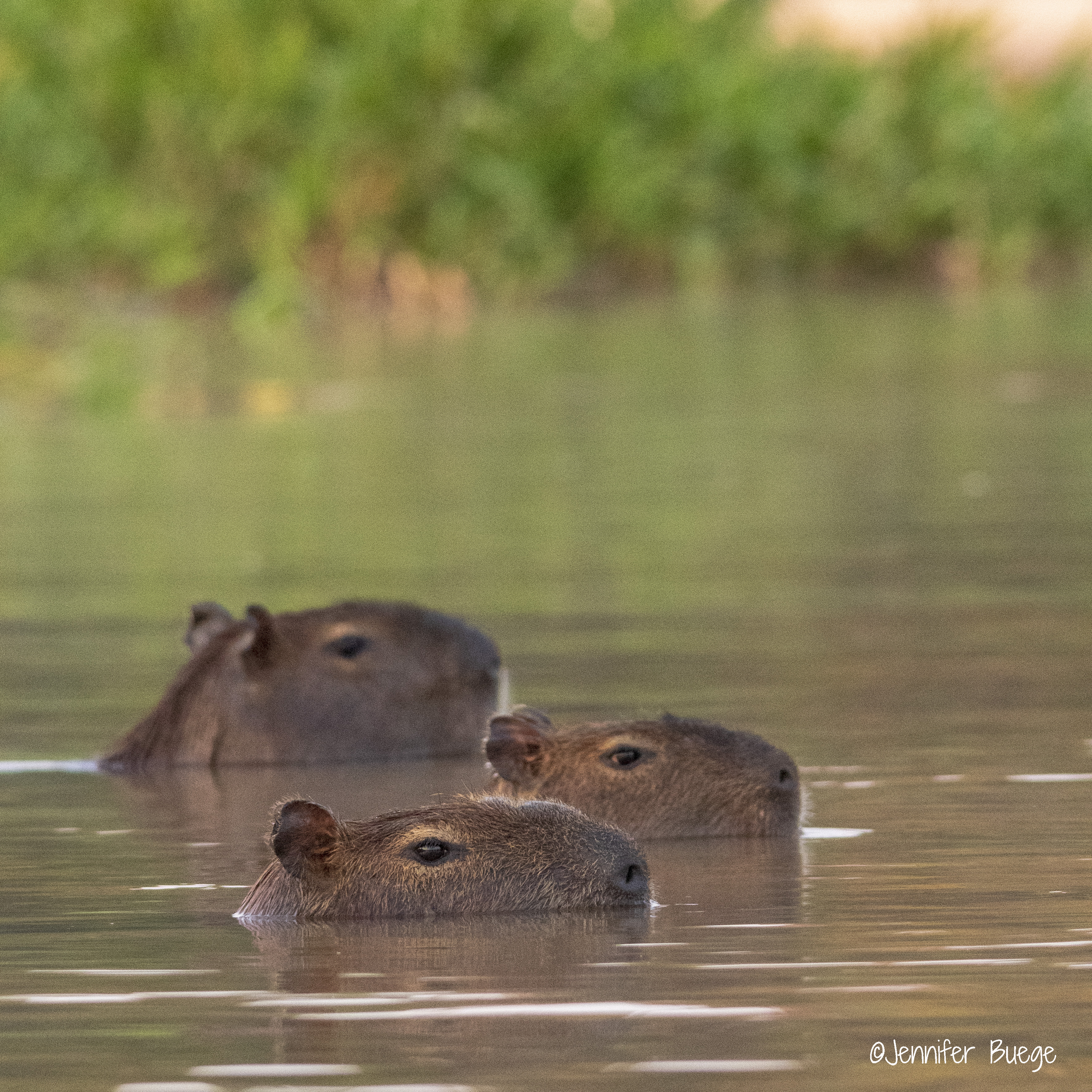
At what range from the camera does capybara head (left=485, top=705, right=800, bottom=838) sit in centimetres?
802

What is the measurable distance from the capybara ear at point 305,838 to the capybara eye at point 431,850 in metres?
0.17

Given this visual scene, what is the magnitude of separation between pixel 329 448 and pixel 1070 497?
6.19 m

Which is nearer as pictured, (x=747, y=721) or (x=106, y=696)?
(x=747, y=721)

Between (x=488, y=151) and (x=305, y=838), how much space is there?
138 ft

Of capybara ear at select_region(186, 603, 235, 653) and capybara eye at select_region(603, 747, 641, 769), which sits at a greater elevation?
capybara ear at select_region(186, 603, 235, 653)

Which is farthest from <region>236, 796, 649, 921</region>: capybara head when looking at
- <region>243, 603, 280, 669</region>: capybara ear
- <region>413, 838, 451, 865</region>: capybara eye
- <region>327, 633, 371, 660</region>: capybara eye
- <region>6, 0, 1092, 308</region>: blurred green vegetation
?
<region>6, 0, 1092, 308</region>: blurred green vegetation

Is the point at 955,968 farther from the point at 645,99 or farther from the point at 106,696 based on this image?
the point at 645,99

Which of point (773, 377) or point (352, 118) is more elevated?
point (352, 118)

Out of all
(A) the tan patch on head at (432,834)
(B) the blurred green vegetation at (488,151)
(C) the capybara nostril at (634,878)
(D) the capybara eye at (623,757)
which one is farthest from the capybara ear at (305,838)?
(B) the blurred green vegetation at (488,151)

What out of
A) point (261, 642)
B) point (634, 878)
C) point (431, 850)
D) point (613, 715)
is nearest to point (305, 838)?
point (431, 850)

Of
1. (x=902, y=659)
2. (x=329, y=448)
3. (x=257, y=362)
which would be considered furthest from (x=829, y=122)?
(x=902, y=659)

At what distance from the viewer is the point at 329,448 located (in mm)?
22172

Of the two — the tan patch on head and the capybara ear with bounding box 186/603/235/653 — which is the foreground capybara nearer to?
the capybara ear with bounding box 186/603/235/653

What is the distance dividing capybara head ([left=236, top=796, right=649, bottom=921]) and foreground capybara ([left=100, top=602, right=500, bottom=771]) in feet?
9.11
